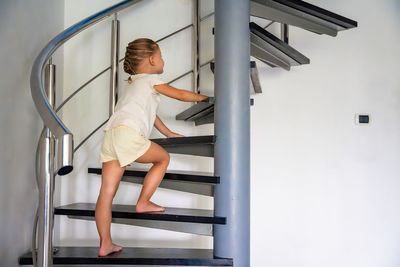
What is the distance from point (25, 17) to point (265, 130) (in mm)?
1666

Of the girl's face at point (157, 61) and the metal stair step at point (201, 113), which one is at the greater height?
the girl's face at point (157, 61)

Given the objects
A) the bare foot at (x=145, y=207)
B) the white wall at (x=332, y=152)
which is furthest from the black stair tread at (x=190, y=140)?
the white wall at (x=332, y=152)

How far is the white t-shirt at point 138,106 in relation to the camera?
6.35ft

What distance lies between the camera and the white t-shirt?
6.35 ft

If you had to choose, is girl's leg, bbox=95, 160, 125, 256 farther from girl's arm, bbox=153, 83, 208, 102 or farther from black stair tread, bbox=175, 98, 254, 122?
black stair tread, bbox=175, 98, 254, 122

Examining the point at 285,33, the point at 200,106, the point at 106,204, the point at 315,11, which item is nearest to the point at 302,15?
the point at 315,11

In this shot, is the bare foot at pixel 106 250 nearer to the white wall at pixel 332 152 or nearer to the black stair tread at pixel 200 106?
the black stair tread at pixel 200 106

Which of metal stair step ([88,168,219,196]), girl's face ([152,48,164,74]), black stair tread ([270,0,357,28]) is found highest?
black stair tread ([270,0,357,28])

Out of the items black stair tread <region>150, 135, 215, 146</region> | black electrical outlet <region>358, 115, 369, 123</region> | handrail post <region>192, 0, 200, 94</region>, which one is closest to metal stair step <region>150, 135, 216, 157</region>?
black stair tread <region>150, 135, 215, 146</region>

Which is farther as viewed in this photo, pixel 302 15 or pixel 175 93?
pixel 302 15

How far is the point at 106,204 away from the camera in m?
1.90

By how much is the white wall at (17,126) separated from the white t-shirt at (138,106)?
0.50m

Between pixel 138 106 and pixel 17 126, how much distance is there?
26.6 inches

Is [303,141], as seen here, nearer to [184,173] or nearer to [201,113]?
[201,113]
